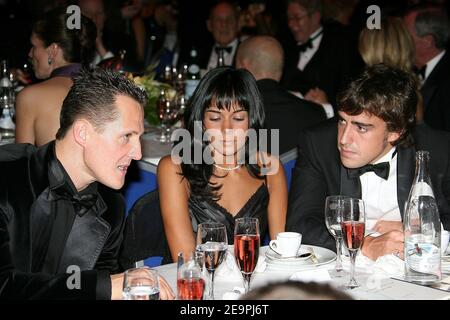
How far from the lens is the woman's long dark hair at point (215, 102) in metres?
3.19

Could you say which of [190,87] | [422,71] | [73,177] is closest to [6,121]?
[190,87]

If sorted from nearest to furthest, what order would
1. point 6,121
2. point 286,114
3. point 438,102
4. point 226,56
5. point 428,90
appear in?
1. point 286,114
2. point 6,121
3. point 438,102
4. point 428,90
5. point 226,56

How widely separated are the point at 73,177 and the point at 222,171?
91cm

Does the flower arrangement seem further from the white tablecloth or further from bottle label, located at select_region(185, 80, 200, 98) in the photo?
the white tablecloth

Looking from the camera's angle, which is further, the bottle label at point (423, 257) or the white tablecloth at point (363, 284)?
the bottle label at point (423, 257)

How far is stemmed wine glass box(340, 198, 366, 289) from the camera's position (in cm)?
234

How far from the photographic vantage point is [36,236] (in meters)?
2.46

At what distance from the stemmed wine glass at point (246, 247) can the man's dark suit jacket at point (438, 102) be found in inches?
129

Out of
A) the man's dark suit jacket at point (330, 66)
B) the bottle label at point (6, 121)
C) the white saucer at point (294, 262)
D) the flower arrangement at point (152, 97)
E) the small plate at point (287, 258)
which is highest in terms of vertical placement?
the man's dark suit jacket at point (330, 66)

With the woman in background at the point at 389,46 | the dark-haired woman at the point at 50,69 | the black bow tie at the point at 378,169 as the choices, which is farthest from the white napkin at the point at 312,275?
the woman in background at the point at 389,46

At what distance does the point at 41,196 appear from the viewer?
2455mm

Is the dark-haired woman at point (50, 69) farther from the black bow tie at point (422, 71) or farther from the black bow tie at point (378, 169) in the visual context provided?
the black bow tie at point (422, 71)

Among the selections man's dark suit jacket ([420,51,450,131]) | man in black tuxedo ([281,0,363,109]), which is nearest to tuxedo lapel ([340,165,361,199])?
man's dark suit jacket ([420,51,450,131])

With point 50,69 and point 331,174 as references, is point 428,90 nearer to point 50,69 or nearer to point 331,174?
point 331,174
